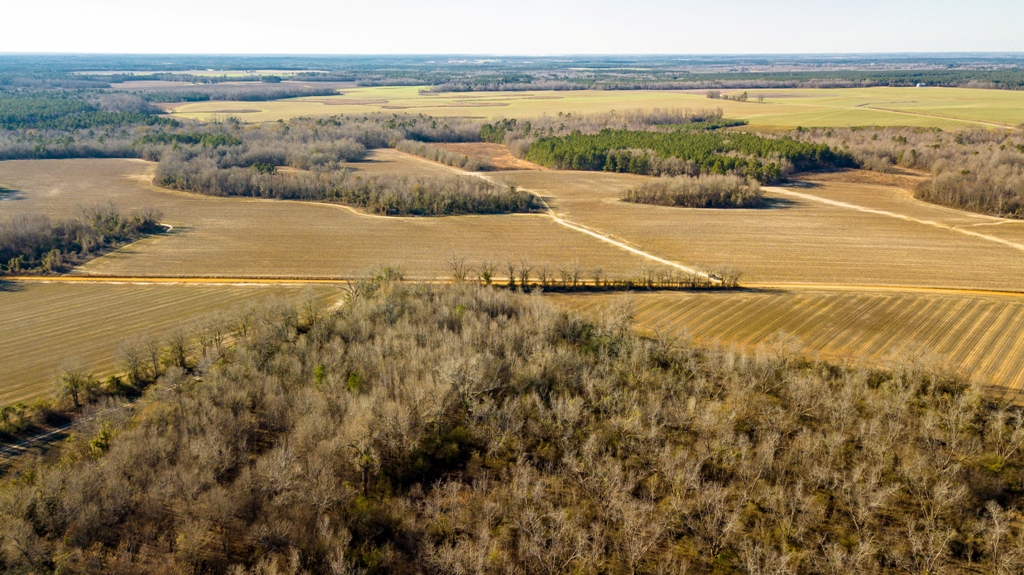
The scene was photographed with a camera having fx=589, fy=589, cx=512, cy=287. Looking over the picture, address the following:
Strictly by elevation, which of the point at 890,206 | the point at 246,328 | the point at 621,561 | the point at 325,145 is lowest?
the point at 621,561

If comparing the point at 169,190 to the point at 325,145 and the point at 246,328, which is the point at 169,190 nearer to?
the point at 325,145

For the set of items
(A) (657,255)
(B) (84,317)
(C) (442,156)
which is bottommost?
(B) (84,317)

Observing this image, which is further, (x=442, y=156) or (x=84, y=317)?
(x=442, y=156)

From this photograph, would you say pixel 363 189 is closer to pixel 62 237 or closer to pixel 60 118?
pixel 62 237

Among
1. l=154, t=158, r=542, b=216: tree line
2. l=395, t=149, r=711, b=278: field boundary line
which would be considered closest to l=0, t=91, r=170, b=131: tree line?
l=154, t=158, r=542, b=216: tree line

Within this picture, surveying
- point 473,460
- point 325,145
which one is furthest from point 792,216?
point 325,145

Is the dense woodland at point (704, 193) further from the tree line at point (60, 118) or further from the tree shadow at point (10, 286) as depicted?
the tree line at point (60, 118)

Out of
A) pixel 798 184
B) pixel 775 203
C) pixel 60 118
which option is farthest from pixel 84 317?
pixel 60 118
